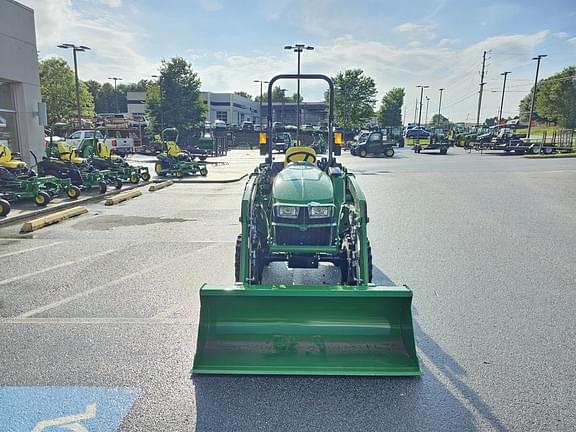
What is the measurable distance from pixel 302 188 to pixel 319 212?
0.35m

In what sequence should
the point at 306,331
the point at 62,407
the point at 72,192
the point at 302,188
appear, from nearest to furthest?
the point at 62,407
the point at 306,331
the point at 302,188
the point at 72,192

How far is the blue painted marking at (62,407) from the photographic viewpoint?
2727 mm

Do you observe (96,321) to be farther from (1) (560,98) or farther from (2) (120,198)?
(1) (560,98)

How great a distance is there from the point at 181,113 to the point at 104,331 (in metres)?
32.8

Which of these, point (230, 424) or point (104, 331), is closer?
point (230, 424)

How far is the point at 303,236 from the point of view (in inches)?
172

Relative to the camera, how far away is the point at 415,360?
324cm

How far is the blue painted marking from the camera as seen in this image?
2727mm

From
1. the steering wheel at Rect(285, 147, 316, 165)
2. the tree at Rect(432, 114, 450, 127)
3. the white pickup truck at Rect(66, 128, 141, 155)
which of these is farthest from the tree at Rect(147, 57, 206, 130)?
the tree at Rect(432, 114, 450, 127)

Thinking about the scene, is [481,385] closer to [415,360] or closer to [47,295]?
[415,360]

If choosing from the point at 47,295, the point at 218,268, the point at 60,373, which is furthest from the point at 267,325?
the point at 47,295

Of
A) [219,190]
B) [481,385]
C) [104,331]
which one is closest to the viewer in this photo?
[481,385]

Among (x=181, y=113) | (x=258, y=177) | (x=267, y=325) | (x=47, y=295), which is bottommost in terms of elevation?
(x=47, y=295)

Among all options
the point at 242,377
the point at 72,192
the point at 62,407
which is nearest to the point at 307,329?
the point at 242,377
